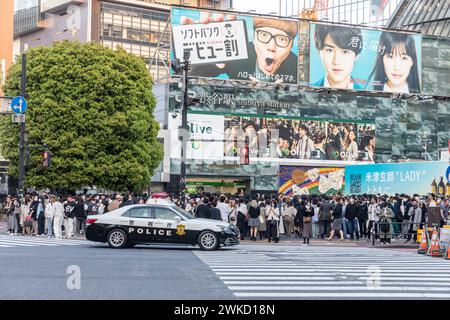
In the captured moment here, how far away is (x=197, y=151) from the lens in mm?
62094

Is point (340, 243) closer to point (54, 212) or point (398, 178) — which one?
point (398, 178)

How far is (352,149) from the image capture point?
66.6 metres

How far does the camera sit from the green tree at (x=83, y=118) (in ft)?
150

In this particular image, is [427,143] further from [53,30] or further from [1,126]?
[53,30]

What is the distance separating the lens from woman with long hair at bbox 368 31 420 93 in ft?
213

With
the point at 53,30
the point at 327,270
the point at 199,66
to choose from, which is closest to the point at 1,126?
the point at 199,66

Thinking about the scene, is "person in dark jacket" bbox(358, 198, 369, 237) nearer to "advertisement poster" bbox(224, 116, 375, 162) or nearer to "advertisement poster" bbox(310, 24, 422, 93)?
"advertisement poster" bbox(224, 116, 375, 162)

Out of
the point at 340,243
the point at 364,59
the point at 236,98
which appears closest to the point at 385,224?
the point at 340,243

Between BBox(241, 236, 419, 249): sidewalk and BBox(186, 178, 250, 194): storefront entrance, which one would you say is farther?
BBox(186, 178, 250, 194): storefront entrance

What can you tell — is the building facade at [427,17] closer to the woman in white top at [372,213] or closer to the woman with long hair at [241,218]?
the woman in white top at [372,213]

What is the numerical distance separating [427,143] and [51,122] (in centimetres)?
3713

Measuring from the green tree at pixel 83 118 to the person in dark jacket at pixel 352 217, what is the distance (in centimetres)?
1895

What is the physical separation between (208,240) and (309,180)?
4002cm

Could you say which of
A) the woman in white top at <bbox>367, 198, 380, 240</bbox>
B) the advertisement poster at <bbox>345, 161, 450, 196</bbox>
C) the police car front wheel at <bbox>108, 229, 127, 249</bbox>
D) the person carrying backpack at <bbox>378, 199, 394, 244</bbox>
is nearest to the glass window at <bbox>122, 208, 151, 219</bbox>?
the police car front wheel at <bbox>108, 229, 127, 249</bbox>
